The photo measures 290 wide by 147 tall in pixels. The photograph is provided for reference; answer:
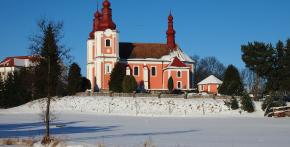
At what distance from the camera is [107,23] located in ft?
245

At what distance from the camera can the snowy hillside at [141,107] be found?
52531 mm

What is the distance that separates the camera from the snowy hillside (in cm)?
5253

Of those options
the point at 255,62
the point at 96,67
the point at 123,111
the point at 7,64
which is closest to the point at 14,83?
the point at 96,67

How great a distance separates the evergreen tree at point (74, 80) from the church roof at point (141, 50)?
1318 cm

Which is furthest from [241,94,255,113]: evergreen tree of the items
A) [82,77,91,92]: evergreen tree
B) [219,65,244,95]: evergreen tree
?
[82,77,91,92]: evergreen tree

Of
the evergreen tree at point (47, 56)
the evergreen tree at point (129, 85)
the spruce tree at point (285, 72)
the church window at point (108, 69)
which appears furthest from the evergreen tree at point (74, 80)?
the evergreen tree at point (47, 56)

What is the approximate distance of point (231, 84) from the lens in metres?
64.8

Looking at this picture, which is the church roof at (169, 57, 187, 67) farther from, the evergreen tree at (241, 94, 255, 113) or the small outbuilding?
the evergreen tree at (241, 94, 255, 113)

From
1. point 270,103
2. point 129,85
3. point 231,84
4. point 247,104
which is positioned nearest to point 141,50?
point 129,85

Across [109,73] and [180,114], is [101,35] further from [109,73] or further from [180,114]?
[180,114]

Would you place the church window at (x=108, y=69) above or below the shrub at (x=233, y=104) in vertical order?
above

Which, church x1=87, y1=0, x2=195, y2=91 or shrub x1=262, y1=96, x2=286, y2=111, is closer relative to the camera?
shrub x1=262, y1=96, x2=286, y2=111

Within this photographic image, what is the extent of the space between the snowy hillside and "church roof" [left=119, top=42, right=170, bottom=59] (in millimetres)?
20248

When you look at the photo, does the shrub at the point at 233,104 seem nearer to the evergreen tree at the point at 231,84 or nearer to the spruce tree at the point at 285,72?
the spruce tree at the point at 285,72
